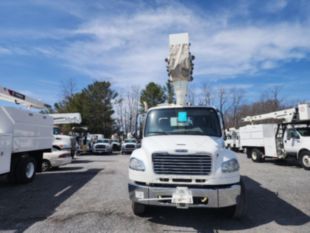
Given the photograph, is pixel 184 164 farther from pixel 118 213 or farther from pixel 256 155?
pixel 256 155

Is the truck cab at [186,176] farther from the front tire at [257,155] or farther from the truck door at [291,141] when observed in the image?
the front tire at [257,155]

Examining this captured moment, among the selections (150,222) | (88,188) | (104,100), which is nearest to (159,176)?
(150,222)

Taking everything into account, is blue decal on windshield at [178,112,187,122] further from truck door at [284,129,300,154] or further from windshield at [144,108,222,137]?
truck door at [284,129,300,154]

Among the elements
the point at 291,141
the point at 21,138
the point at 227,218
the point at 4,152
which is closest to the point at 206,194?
the point at 227,218

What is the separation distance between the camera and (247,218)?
5.58m

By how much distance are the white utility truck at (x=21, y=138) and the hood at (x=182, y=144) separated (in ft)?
14.7

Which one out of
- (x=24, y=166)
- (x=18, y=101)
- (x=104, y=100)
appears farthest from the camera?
(x=104, y=100)

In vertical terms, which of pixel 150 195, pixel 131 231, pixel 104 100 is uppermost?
pixel 104 100

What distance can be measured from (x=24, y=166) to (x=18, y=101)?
2.44m

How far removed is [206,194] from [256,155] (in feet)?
45.8

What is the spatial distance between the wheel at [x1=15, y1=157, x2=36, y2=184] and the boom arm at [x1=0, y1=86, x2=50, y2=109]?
2132mm

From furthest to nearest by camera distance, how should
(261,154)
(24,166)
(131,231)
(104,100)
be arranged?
(104,100), (261,154), (24,166), (131,231)

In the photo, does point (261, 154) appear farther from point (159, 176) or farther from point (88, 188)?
point (159, 176)

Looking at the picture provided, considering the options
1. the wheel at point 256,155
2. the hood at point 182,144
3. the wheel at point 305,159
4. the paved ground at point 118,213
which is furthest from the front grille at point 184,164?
the wheel at point 256,155
